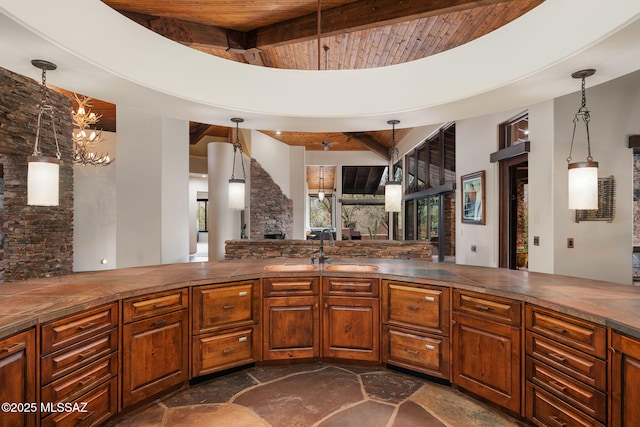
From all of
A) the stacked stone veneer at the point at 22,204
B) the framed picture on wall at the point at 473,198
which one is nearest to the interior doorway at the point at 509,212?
the framed picture on wall at the point at 473,198

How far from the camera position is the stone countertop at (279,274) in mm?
1613

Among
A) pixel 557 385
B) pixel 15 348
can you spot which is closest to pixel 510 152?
pixel 557 385

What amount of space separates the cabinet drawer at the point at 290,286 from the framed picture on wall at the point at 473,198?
304 cm

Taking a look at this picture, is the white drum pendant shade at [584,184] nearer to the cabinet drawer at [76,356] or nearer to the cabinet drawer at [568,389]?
the cabinet drawer at [568,389]

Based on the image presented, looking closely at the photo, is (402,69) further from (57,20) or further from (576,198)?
(57,20)

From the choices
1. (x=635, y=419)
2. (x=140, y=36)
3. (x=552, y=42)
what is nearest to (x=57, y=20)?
(x=140, y=36)

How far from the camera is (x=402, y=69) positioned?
2811 millimetres

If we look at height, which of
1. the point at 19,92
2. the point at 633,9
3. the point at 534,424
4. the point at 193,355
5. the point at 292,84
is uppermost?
the point at 19,92

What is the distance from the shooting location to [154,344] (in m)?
2.27

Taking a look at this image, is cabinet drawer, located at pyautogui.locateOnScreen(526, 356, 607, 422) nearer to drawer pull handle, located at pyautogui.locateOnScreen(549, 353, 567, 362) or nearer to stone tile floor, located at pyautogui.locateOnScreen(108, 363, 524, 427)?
drawer pull handle, located at pyautogui.locateOnScreen(549, 353, 567, 362)

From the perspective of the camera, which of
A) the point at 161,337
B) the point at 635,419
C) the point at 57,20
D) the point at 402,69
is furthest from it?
the point at 402,69

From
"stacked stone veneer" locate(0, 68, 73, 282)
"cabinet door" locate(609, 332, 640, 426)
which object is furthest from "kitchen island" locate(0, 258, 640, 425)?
"stacked stone veneer" locate(0, 68, 73, 282)

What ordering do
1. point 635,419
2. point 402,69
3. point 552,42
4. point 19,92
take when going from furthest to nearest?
point 19,92
point 402,69
point 552,42
point 635,419

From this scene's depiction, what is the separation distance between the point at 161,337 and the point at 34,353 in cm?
81
